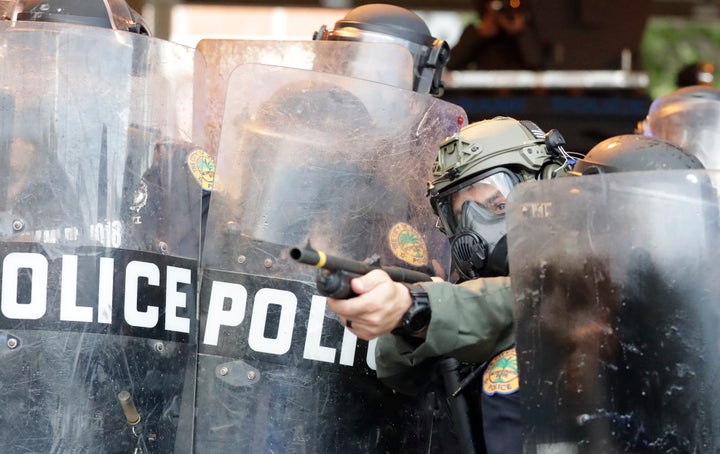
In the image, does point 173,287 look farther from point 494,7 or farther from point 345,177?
point 494,7

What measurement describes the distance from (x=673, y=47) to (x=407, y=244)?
811cm

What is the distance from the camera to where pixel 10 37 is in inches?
113

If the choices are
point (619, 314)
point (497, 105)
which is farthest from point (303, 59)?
point (497, 105)

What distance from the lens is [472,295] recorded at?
8.72 feet

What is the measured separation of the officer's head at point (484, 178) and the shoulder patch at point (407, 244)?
116 mm

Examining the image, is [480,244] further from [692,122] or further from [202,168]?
[692,122]

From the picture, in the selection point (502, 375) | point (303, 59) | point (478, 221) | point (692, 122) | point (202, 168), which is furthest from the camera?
point (692, 122)

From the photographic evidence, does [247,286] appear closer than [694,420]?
No

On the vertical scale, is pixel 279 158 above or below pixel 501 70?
above

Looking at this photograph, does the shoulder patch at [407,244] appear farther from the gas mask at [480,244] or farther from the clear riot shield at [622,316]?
the clear riot shield at [622,316]

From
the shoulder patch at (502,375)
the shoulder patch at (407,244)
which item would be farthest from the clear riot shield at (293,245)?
the shoulder patch at (502,375)

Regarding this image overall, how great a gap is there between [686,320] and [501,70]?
22.7 ft

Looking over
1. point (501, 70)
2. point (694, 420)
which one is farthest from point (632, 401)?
point (501, 70)

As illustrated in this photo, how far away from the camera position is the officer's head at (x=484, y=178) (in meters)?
2.87
